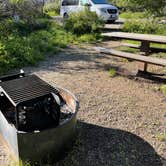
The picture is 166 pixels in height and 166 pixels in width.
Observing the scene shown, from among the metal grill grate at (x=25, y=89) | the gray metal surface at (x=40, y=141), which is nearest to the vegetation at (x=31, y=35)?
the metal grill grate at (x=25, y=89)

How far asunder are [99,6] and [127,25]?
3.58 meters

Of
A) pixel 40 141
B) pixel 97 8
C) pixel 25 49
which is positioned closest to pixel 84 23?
pixel 25 49

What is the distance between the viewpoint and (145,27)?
11328 millimetres

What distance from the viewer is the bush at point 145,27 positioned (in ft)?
36.1

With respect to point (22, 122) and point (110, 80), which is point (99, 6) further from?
point (22, 122)

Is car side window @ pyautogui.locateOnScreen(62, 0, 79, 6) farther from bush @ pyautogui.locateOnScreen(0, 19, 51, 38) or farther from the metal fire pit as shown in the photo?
the metal fire pit

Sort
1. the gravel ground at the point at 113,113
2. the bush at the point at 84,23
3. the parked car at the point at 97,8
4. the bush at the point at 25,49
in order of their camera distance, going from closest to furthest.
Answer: the gravel ground at the point at 113,113, the bush at the point at 25,49, the bush at the point at 84,23, the parked car at the point at 97,8

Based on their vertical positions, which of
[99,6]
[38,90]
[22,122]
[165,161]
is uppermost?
[99,6]

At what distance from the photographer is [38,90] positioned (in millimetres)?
3158

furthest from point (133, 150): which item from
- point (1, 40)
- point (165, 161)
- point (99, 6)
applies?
point (99, 6)

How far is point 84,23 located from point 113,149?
7948 millimetres

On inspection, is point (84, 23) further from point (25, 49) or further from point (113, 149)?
point (113, 149)

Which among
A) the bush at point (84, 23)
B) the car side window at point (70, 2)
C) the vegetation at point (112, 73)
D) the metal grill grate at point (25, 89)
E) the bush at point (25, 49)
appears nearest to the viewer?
the metal grill grate at point (25, 89)

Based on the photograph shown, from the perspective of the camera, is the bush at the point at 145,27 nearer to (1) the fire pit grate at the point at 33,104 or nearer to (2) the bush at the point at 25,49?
(2) the bush at the point at 25,49
